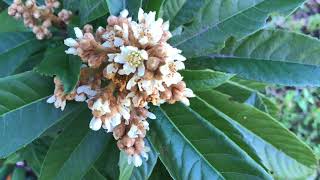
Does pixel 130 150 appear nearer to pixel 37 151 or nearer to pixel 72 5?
pixel 72 5

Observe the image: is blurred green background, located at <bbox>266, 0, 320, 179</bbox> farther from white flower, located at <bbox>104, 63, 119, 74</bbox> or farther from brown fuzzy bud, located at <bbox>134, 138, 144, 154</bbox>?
white flower, located at <bbox>104, 63, 119, 74</bbox>

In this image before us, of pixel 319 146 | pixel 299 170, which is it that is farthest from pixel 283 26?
pixel 299 170

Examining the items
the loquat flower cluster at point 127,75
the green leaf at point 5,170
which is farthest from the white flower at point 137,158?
the green leaf at point 5,170

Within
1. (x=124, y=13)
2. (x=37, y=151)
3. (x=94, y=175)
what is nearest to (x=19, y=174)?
(x=37, y=151)

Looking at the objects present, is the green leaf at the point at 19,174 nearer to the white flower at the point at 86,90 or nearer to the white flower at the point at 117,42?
the white flower at the point at 86,90

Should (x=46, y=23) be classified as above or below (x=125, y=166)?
above

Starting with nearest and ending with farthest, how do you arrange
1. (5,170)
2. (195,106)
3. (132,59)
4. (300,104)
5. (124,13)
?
(132,59), (124,13), (195,106), (5,170), (300,104)
